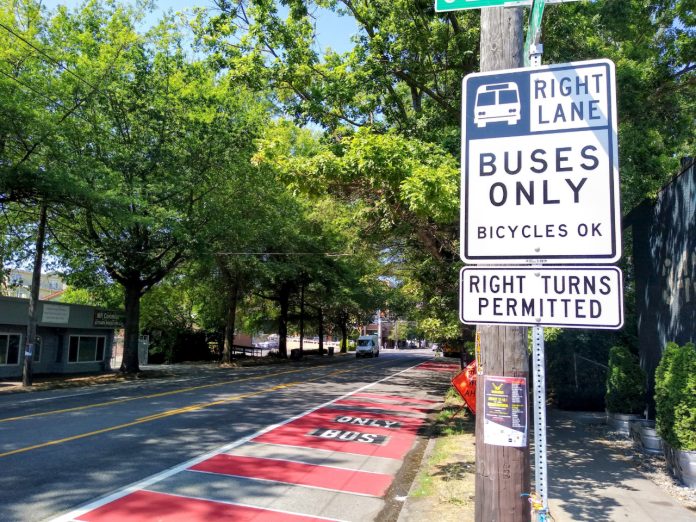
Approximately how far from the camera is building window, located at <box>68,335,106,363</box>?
26359 mm

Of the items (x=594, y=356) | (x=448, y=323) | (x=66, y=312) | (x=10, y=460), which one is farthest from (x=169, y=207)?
(x=594, y=356)

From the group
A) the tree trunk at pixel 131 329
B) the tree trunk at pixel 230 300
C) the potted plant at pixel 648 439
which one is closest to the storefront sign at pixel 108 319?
the tree trunk at pixel 131 329

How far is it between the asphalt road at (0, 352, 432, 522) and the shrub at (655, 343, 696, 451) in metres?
6.91

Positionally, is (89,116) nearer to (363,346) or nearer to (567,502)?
(567,502)

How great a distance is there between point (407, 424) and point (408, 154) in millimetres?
6744

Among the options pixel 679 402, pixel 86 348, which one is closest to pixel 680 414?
pixel 679 402

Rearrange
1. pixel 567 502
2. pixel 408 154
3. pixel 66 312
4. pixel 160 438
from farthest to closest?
pixel 66 312, pixel 160 438, pixel 408 154, pixel 567 502

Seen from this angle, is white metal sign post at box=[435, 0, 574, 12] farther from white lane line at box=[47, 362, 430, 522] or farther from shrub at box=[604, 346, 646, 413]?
shrub at box=[604, 346, 646, 413]

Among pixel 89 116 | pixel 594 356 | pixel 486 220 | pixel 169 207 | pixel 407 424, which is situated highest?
pixel 89 116

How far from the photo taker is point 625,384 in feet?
32.9

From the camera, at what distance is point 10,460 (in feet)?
25.4

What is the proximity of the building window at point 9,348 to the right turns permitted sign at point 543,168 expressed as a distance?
83.5 feet

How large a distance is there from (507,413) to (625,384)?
873cm

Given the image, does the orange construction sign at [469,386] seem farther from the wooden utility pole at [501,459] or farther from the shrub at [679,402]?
the wooden utility pole at [501,459]
